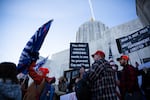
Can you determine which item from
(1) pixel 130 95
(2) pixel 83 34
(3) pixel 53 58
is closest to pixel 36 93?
(1) pixel 130 95

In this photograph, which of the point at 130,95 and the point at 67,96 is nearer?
the point at 130,95

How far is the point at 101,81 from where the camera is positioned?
8.14 feet

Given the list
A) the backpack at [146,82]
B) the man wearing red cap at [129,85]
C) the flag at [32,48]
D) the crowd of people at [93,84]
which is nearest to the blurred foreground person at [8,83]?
the crowd of people at [93,84]

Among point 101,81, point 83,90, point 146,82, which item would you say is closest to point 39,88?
point 83,90

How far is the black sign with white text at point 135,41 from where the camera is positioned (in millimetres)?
5496

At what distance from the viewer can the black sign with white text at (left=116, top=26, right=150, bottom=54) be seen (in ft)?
18.0

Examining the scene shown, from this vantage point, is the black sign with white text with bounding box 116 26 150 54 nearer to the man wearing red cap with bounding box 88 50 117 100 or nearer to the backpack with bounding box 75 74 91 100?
the man wearing red cap with bounding box 88 50 117 100

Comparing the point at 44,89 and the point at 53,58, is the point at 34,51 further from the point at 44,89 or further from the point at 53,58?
the point at 53,58

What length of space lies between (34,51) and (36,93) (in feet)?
3.00

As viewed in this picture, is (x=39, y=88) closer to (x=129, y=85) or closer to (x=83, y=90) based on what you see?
(x=83, y=90)

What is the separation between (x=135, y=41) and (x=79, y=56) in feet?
9.34

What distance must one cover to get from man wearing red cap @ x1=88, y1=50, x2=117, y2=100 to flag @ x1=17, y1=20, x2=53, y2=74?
4.55ft

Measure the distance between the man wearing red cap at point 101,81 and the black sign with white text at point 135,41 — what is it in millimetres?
3680

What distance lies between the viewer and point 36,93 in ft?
9.51
